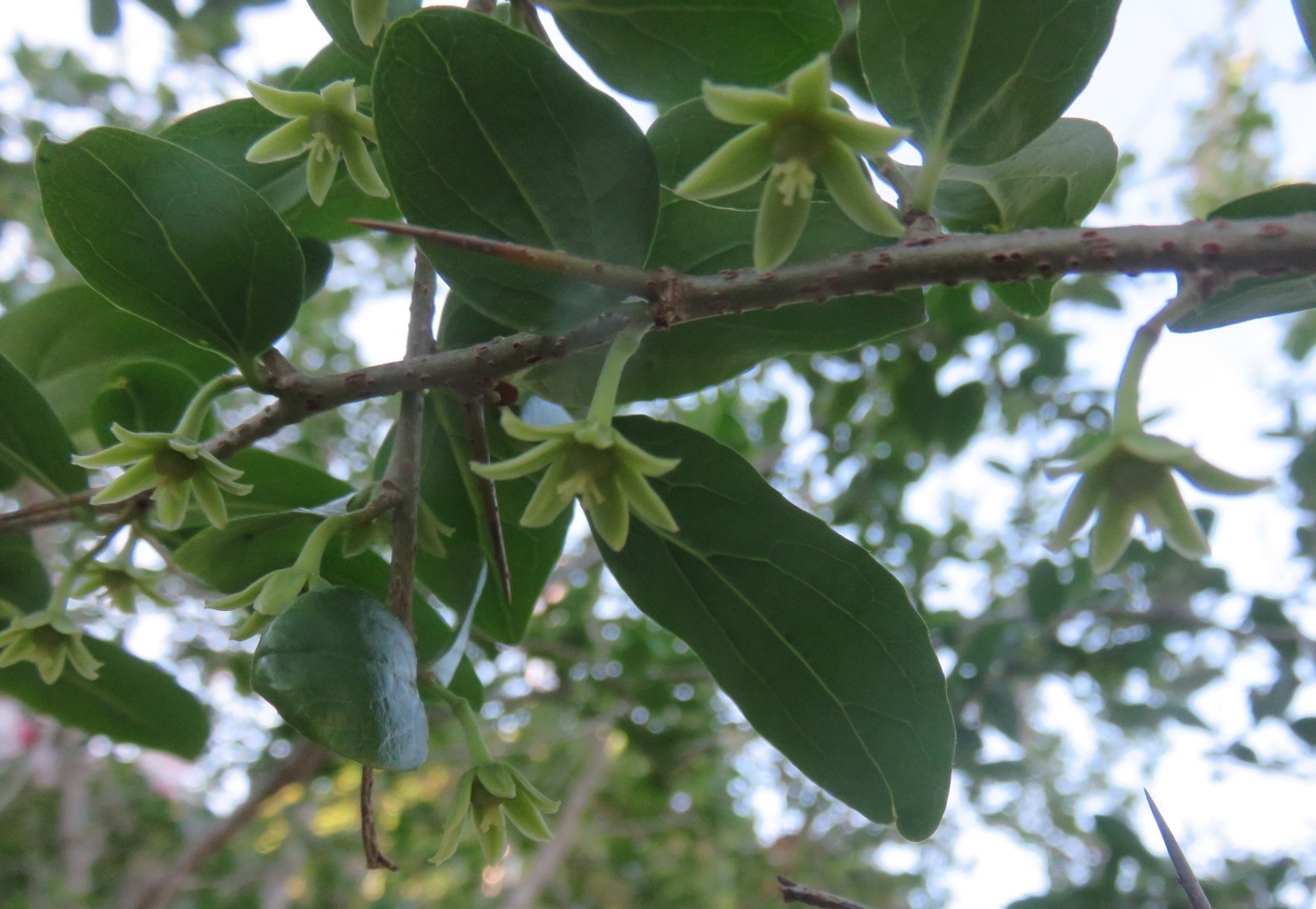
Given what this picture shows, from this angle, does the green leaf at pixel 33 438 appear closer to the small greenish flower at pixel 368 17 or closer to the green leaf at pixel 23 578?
the green leaf at pixel 23 578

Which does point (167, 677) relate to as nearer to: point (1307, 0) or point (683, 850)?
point (1307, 0)

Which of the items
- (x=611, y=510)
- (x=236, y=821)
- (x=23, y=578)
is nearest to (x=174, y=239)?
(x=611, y=510)

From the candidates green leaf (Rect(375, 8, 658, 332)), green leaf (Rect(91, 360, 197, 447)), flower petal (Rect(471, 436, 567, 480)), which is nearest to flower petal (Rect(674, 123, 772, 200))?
green leaf (Rect(375, 8, 658, 332))

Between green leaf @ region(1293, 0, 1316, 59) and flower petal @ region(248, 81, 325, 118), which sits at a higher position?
green leaf @ region(1293, 0, 1316, 59)

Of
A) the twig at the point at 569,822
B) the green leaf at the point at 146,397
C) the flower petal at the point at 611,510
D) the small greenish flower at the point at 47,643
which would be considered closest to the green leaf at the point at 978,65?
the flower petal at the point at 611,510

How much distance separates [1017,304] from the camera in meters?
1.09

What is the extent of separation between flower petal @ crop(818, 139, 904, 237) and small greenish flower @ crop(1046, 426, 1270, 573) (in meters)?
0.23

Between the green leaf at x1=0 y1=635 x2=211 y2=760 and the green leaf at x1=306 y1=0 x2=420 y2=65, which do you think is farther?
the green leaf at x1=0 y1=635 x2=211 y2=760

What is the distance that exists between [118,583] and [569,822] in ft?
12.1

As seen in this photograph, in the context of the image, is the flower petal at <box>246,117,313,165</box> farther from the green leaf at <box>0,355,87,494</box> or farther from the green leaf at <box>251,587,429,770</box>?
the green leaf at <box>251,587,429,770</box>

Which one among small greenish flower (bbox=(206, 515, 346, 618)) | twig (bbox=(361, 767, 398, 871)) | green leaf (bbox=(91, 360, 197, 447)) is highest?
small greenish flower (bbox=(206, 515, 346, 618))

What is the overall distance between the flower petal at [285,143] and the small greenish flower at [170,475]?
34 centimetres

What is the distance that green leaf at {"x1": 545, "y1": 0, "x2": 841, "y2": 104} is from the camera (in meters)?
1.00

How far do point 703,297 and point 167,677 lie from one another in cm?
104
